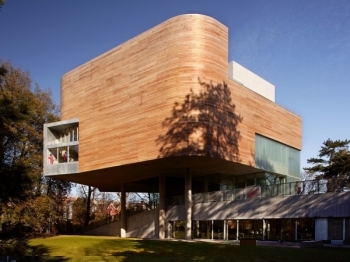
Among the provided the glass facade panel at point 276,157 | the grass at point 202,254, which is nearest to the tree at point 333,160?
the glass facade panel at point 276,157

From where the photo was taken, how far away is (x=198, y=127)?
2859 centimetres

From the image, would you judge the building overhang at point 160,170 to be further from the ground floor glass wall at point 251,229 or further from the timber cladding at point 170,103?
the ground floor glass wall at point 251,229

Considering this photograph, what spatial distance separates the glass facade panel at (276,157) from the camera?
114ft

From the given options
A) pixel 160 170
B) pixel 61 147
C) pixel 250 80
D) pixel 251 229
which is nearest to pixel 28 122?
pixel 61 147

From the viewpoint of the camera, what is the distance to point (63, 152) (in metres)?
38.3

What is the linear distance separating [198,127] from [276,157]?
11.8 metres

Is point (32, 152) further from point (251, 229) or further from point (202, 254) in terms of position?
point (202, 254)

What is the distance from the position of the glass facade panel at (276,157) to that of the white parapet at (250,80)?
5609mm

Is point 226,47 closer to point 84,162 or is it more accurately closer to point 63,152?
point 84,162

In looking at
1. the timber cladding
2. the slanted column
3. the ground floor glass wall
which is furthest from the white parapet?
the ground floor glass wall

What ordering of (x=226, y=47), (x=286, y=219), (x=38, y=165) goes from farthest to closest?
1. (x=38, y=165)
2. (x=226, y=47)
3. (x=286, y=219)

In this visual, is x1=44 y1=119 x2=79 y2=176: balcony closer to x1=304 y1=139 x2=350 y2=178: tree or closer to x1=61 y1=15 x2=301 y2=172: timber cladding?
x1=61 y1=15 x2=301 y2=172: timber cladding

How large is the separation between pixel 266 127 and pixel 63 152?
1868cm

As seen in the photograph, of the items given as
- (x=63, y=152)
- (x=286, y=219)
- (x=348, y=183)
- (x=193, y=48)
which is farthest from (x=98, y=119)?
(x=348, y=183)
